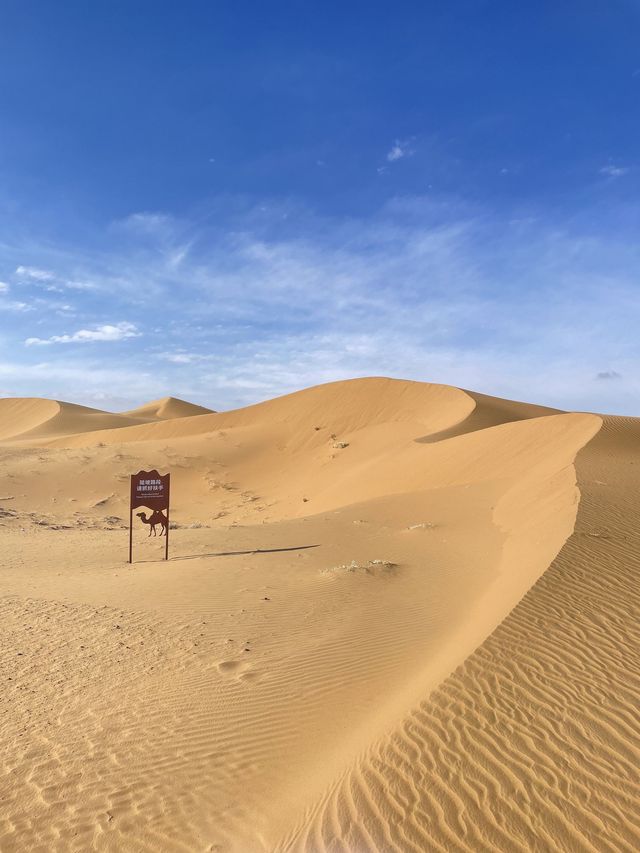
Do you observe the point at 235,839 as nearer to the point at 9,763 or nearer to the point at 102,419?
the point at 9,763

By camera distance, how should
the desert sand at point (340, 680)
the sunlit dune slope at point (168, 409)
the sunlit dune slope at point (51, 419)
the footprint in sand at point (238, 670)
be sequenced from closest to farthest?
the desert sand at point (340, 680), the footprint in sand at point (238, 670), the sunlit dune slope at point (51, 419), the sunlit dune slope at point (168, 409)

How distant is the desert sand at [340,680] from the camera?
359 cm

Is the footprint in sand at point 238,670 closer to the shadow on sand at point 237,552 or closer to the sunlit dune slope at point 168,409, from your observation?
the shadow on sand at point 237,552

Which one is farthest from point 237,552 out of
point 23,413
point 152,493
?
point 23,413

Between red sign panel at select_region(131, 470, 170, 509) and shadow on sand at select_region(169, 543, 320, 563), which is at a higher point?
red sign panel at select_region(131, 470, 170, 509)

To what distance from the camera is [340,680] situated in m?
5.88

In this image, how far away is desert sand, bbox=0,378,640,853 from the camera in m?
3.59

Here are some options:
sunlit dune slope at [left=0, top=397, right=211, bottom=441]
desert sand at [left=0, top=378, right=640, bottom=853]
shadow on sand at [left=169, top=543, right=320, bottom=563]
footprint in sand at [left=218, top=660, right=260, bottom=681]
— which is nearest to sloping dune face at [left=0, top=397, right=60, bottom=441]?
sunlit dune slope at [left=0, top=397, right=211, bottom=441]

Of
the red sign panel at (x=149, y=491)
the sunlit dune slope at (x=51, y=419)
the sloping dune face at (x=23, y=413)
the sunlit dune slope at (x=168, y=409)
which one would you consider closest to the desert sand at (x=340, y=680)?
the red sign panel at (x=149, y=491)

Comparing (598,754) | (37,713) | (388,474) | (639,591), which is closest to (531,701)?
(598,754)

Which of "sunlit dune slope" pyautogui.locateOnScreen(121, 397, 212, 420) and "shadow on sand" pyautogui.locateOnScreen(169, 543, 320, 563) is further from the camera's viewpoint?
"sunlit dune slope" pyautogui.locateOnScreen(121, 397, 212, 420)

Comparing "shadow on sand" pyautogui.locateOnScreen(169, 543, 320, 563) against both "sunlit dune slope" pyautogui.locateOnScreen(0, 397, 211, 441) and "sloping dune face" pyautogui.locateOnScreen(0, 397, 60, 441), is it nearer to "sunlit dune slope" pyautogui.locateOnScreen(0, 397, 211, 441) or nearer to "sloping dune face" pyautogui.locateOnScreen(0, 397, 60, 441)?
"sunlit dune slope" pyautogui.locateOnScreen(0, 397, 211, 441)

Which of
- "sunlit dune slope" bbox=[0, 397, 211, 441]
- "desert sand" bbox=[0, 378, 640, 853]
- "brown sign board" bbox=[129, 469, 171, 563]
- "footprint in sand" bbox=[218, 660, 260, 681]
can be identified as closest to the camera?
"desert sand" bbox=[0, 378, 640, 853]

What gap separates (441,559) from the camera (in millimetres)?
10922
